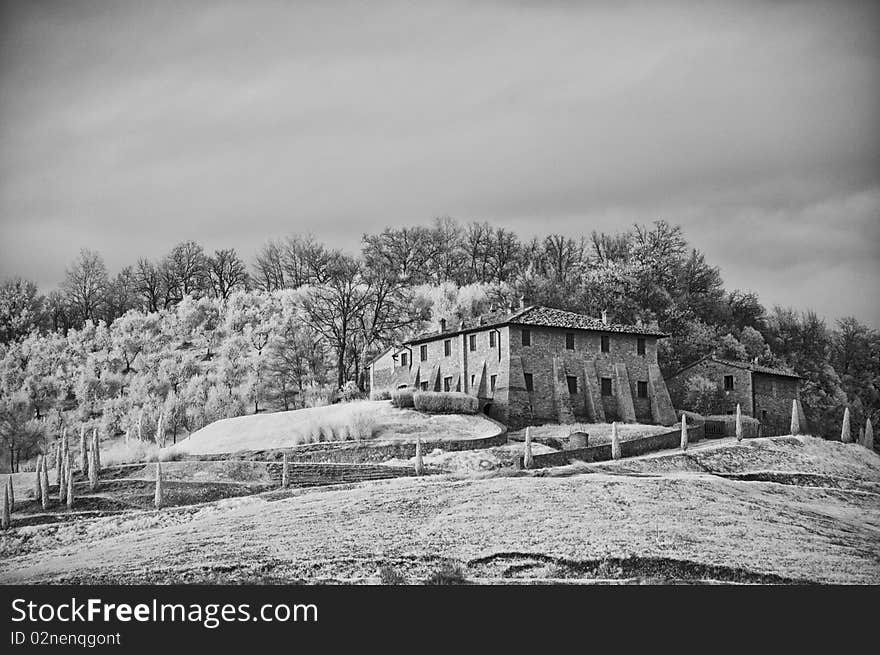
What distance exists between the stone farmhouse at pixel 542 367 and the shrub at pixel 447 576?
17.4 m

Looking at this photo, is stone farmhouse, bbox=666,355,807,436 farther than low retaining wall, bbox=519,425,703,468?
Yes

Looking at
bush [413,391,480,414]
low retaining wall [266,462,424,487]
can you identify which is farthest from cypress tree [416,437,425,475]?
bush [413,391,480,414]

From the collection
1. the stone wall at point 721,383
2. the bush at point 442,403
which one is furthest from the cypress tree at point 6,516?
the stone wall at point 721,383

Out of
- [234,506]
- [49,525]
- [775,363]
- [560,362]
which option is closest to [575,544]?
[234,506]

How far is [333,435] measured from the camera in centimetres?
3369

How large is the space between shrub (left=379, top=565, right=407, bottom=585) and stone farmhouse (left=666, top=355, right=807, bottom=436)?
25.4 metres

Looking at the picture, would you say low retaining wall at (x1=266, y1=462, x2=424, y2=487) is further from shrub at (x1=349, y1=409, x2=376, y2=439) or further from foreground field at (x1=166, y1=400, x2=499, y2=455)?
shrub at (x1=349, y1=409, x2=376, y2=439)

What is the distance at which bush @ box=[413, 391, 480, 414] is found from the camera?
3706cm

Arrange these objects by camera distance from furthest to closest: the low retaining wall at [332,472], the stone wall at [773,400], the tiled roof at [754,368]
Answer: the tiled roof at [754,368] → the stone wall at [773,400] → the low retaining wall at [332,472]

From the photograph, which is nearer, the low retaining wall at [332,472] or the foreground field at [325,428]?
the low retaining wall at [332,472]

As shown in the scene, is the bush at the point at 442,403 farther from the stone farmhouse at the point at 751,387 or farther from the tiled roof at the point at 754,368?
the tiled roof at the point at 754,368

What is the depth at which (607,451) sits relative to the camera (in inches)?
1283

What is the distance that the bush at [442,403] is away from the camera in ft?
122

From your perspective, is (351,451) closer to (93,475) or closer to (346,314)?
(93,475)
